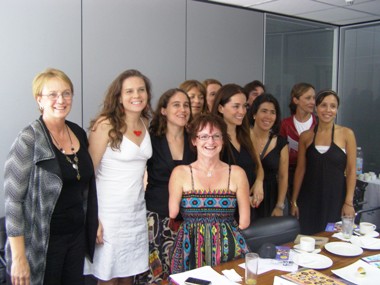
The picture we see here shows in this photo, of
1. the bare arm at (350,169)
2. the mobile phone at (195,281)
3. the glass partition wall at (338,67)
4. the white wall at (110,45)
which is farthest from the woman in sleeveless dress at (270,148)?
the glass partition wall at (338,67)

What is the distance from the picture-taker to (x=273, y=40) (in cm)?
471

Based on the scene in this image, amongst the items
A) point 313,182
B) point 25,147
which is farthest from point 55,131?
point 313,182

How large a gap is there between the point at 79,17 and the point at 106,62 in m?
0.42

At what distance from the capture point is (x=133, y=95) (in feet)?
7.79

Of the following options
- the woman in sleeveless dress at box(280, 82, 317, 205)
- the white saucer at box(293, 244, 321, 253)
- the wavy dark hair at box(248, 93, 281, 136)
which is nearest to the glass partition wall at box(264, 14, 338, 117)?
the woman in sleeveless dress at box(280, 82, 317, 205)

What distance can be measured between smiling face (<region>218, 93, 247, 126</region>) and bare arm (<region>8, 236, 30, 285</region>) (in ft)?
4.88

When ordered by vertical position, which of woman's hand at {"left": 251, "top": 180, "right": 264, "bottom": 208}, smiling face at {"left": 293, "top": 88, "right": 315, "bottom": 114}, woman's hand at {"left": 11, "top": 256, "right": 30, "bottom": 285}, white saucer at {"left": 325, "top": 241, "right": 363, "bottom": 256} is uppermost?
smiling face at {"left": 293, "top": 88, "right": 315, "bottom": 114}

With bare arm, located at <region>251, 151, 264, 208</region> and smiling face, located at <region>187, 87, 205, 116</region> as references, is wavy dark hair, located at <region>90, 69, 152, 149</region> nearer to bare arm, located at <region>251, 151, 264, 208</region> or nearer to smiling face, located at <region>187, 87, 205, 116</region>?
smiling face, located at <region>187, 87, 205, 116</region>

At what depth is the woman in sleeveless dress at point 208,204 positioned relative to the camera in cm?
205

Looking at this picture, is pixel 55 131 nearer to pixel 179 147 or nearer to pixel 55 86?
pixel 55 86

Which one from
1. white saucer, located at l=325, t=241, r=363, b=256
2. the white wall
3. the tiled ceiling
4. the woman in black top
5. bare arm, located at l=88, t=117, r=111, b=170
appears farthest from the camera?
the tiled ceiling

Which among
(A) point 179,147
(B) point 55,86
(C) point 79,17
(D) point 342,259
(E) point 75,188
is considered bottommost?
(D) point 342,259

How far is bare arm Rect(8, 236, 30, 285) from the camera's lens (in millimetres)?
1880

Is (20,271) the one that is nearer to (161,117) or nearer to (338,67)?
(161,117)
